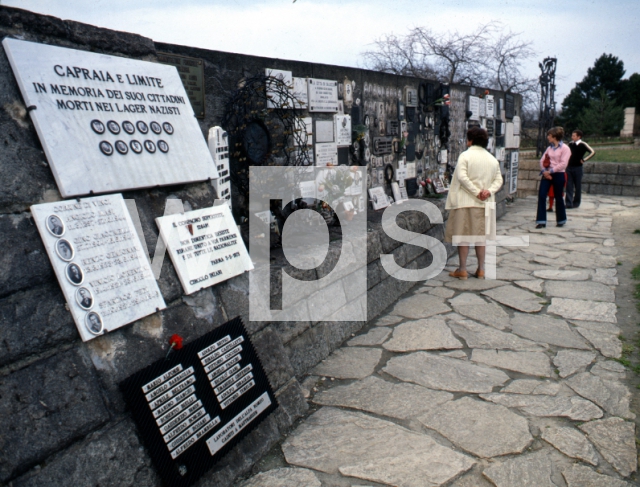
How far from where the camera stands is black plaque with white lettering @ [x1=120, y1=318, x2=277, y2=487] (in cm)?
211

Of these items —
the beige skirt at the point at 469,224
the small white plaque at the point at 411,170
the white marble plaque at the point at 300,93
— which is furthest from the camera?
the small white plaque at the point at 411,170

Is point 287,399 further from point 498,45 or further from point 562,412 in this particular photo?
point 498,45

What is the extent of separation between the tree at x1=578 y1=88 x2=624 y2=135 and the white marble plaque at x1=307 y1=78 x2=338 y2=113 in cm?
3895

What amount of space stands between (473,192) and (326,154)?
1591mm

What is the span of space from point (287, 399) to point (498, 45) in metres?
26.0


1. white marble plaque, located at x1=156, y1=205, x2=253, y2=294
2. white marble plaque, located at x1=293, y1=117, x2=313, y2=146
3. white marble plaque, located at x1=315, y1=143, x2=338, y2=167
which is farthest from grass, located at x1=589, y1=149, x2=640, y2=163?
white marble plaque, located at x1=156, y1=205, x2=253, y2=294

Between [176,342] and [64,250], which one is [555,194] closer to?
[176,342]

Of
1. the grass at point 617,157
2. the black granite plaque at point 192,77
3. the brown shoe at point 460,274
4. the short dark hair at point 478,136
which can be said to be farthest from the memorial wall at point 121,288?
the grass at point 617,157

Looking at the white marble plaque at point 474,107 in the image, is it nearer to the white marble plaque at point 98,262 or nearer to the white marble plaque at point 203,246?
the white marble plaque at point 203,246

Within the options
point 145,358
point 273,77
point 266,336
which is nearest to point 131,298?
point 145,358

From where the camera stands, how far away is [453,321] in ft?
15.1

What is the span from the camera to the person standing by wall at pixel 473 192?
5.49m

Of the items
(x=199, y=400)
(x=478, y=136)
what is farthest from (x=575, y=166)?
(x=199, y=400)

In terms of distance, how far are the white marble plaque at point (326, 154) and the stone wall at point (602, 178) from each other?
1011 centimetres
